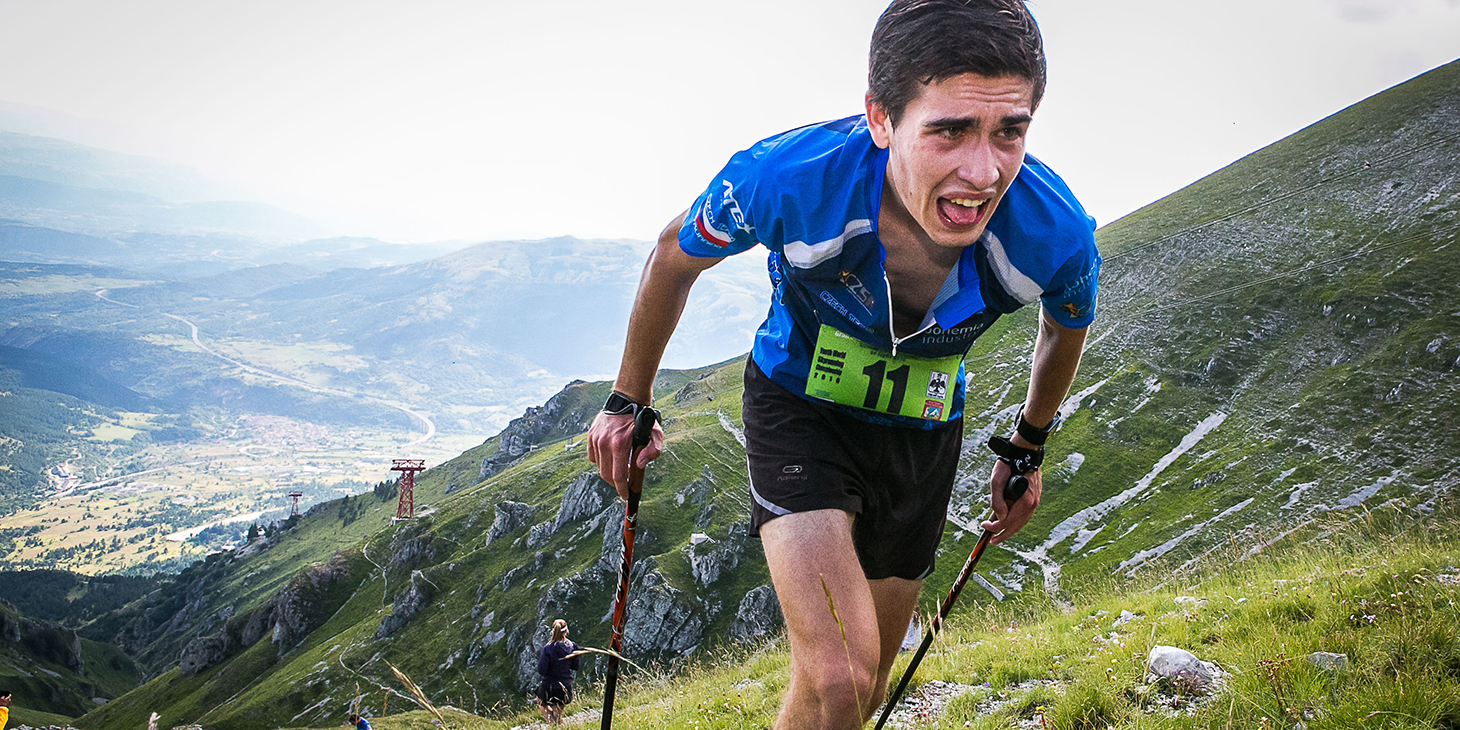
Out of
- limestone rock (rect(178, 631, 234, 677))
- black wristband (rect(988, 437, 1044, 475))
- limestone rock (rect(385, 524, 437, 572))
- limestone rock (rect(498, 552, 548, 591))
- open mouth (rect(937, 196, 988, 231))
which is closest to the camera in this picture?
open mouth (rect(937, 196, 988, 231))

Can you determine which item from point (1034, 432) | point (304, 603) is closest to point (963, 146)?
point (1034, 432)

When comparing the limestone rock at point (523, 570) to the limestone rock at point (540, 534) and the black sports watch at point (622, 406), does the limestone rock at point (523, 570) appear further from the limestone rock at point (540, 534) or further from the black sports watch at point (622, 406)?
the black sports watch at point (622, 406)

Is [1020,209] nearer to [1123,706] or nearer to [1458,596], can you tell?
[1123,706]

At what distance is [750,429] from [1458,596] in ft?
16.8

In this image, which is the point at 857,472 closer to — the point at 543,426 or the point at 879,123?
the point at 879,123

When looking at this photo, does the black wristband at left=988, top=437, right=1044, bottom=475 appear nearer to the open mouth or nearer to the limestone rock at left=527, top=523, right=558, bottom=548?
the open mouth

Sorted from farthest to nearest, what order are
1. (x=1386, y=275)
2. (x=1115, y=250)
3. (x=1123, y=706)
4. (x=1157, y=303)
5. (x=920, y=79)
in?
(x=1115, y=250) → (x=1157, y=303) → (x=1386, y=275) → (x=1123, y=706) → (x=920, y=79)

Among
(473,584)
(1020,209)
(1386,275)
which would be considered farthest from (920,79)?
(473,584)

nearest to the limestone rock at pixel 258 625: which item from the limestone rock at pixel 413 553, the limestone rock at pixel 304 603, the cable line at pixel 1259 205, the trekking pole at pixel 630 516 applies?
the limestone rock at pixel 304 603

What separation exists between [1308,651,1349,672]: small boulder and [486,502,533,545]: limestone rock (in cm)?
9870

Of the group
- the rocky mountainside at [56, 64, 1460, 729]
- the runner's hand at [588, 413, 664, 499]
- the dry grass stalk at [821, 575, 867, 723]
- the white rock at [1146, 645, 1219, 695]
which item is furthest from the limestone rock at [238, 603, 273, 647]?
the dry grass stalk at [821, 575, 867, 723]

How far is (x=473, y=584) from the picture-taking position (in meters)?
90.4

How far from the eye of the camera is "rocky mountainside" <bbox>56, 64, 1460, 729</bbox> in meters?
55.2

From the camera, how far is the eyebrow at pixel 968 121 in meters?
3.35
